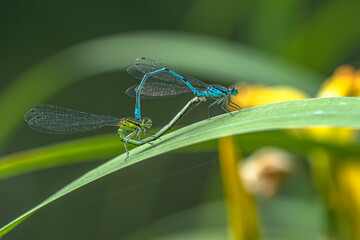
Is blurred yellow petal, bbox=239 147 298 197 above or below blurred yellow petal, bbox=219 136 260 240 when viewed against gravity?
above

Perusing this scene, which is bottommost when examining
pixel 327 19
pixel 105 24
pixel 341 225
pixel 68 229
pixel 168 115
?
pixel 341 225

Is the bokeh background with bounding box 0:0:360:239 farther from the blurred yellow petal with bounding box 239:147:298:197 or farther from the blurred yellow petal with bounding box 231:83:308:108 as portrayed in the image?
the blurred yellow petal with bounding box 231:83:308:108

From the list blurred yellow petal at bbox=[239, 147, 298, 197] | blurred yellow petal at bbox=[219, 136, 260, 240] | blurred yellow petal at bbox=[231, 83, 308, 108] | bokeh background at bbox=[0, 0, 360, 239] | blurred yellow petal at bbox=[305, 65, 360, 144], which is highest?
bokeh background at bbox=[0, 0, 360, 239]

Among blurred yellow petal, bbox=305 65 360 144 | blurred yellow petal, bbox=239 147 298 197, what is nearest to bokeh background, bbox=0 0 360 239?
blurred yellow petal, bbox=239 147 298 197

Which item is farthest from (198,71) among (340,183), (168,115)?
(168,115)

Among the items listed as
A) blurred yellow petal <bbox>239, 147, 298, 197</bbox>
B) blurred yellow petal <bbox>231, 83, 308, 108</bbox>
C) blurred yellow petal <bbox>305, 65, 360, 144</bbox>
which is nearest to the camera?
blurred yellow petal <bbox>305, 65, 360, 144</bbox>

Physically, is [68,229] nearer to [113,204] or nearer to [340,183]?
[113,204]
